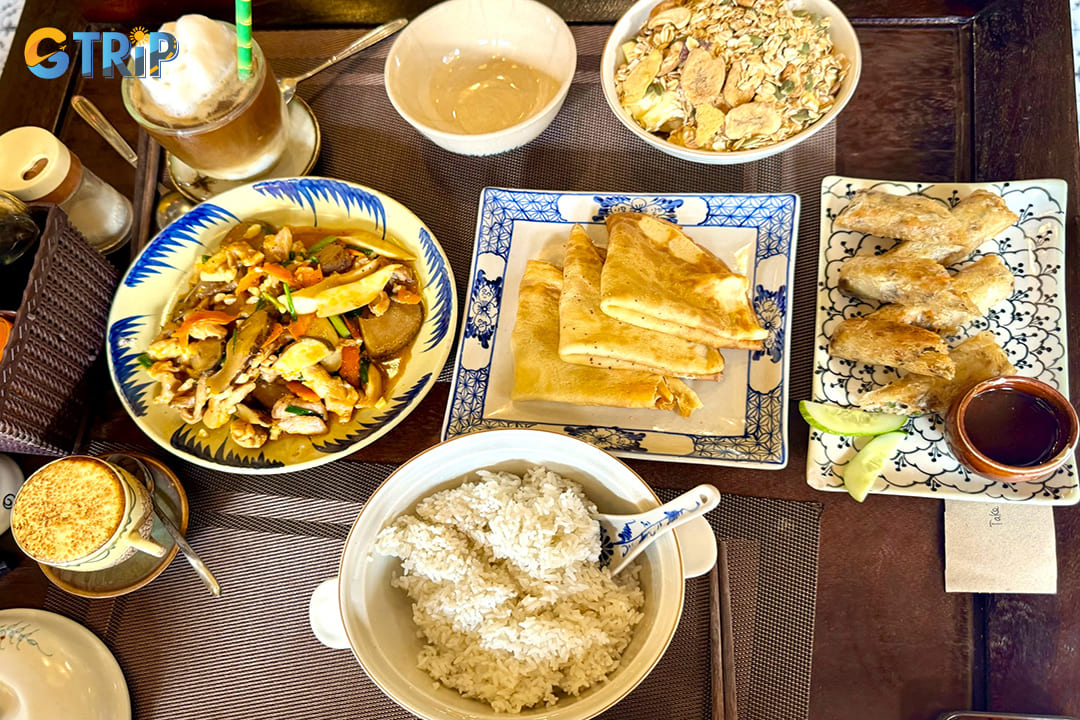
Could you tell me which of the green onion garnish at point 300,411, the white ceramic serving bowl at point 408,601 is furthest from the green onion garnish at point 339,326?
the white ceramic serving bowl at point 408,601

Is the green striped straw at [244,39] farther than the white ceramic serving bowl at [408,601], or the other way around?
the green striped straw at [244,39]

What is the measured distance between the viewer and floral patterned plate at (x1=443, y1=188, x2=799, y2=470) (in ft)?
4.68

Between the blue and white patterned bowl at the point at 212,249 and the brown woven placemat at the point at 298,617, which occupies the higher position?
the blue and white patterned bowl at the point at 212,249

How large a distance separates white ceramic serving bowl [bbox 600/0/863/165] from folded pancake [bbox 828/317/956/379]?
Answer: 1.54ft

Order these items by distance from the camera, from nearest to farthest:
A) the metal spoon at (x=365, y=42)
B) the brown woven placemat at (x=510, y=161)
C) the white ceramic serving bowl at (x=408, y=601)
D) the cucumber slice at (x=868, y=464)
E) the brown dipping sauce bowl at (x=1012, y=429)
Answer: the white ceramic serving bowl at (x=408, y=601) < the brown dipping sauce bowl at (x=1012, y=429) < the cucumber slice at (x=868, y=464) < the brown woven placemat at (x=510, y=161) < the metal spoon at (x=365, y=42)

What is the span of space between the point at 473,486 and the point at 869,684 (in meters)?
0.91

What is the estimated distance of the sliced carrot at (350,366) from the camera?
5.05 ft

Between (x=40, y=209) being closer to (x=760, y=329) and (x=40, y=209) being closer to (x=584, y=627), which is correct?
(x=584, y=627)

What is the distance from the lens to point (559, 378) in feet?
4.84

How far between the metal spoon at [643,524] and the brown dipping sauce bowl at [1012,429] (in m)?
0.58

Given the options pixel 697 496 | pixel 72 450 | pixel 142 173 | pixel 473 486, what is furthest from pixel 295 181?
pixel 697 496

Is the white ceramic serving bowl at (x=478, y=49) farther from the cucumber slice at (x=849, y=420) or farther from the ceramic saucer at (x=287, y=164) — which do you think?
the cucumber slice at (x=849, y=420)

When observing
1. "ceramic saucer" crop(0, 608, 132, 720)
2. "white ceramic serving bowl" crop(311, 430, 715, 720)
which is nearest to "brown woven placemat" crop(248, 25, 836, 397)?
"white ceramic serving bowl" crop(311, 430, 715, 720)

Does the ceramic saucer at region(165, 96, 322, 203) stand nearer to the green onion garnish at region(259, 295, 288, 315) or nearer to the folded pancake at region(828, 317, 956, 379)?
the green onion garnish at region(259, 295, 288, 315)
